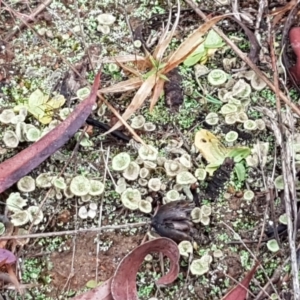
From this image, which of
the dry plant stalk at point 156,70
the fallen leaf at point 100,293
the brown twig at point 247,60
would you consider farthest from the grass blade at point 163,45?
the fallen leaf at point 100,293

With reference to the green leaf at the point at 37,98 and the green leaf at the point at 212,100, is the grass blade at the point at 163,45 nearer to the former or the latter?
the green leaf at the point at 212,100

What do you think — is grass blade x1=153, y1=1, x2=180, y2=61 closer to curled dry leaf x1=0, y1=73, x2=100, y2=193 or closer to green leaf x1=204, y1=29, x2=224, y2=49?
green leaf x1=204, y1=29, x2=224, y2=49

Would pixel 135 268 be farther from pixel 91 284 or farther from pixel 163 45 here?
pixel 163 45

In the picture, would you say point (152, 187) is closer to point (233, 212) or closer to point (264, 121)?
point (233, 212)

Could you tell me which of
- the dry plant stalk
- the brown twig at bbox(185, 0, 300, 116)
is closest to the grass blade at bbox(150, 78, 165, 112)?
the dry plant stalk

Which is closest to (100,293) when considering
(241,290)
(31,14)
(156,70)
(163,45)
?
(241,290)
